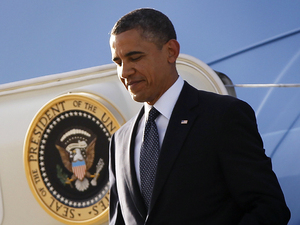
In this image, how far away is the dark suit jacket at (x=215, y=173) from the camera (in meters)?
0.98

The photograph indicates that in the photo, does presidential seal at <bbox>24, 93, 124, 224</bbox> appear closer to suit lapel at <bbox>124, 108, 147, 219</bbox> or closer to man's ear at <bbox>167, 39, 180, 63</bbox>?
suit lapel at <bbox>124, 108, 147, 219</bbox>

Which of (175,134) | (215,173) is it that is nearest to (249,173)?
(215,173)

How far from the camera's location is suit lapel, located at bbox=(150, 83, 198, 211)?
3.43 feet

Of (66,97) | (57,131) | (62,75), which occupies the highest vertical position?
(62,75)

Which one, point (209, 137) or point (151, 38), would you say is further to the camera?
point (151, 38)

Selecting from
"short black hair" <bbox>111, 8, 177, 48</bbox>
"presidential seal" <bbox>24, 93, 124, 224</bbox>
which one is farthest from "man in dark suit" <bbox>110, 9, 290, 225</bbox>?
"presidential seal" <bbox>24, 93, 124, 224</bbox>

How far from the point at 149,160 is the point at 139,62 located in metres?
0.28

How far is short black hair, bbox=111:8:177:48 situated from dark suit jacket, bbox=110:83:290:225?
0.22 m

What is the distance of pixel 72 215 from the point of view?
2.32 metres

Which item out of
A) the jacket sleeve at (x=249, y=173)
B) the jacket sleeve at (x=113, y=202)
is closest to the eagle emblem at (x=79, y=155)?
the jacket sleeve at (x=113, y=202)

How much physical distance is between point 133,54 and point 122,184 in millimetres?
399

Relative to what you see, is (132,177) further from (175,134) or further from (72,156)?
(72,156)

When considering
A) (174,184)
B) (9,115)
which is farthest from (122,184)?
(9,115)

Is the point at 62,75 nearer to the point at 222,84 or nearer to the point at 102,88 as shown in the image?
the point at 102,88
